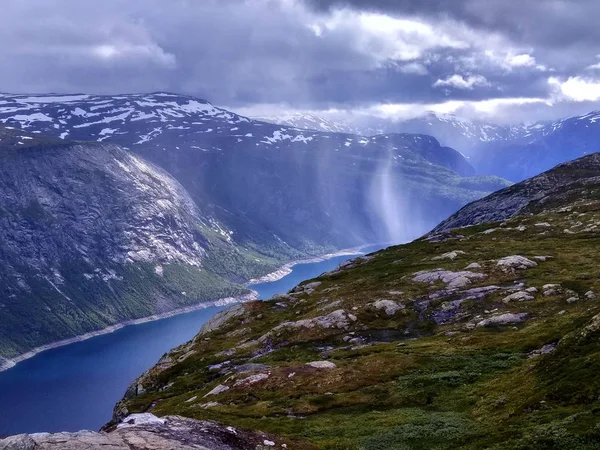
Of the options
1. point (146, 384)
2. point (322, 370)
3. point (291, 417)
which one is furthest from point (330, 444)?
point (146, 384)

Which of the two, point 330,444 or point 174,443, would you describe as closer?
point 174,443

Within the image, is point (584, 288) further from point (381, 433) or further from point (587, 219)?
point (587, 219)

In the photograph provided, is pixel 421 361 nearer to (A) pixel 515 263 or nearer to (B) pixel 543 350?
(B) pixel 543 350

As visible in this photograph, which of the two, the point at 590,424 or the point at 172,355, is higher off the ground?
the point at 590,424

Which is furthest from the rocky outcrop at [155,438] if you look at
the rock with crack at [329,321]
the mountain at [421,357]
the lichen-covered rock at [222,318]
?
the lichen-covered rock at [222,318]

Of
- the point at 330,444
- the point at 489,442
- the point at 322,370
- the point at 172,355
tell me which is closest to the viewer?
the point at 489,442

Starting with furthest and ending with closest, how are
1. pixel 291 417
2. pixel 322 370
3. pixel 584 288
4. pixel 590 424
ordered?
pixel 584 288, pixel 322 370, pixel 291 417, pixel 590 424
